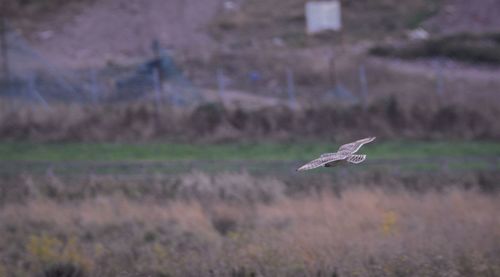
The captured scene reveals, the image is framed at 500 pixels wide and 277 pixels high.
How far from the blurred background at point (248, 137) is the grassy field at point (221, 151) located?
0.33ft

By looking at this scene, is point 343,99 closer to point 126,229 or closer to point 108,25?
point 126,229

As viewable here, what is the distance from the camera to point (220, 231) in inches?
572

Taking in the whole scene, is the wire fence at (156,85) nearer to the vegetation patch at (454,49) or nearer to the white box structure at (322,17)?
the vegetation patch at (454,49)

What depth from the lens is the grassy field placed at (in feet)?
72.1

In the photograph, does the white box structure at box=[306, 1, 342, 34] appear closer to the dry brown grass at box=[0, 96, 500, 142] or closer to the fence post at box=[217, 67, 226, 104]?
the fence post at box=[217, 67, 226, 104]

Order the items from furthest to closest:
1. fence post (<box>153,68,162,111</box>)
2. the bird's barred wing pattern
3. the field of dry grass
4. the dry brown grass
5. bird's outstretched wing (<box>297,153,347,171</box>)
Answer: fence post (<box>153,68,162,111</box>)
the dry brown grass
the field of dry grass
the bird's barred wing pattern
bird's outstretched wing (<box>297,153,347,171</box>)

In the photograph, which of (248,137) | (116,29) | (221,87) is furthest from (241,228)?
(116,29)

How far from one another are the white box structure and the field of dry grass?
20836 mm

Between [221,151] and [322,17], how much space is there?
16.5 meters

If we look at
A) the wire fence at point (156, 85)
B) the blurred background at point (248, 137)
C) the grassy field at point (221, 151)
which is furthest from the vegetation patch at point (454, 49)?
the grassy field at point (221, 151)

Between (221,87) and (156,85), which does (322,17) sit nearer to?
(221,87)

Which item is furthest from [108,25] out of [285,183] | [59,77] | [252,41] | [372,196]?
[372,196]

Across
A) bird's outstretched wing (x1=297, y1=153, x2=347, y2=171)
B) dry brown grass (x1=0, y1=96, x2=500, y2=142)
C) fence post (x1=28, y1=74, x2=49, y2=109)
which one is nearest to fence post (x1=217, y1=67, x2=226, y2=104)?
dry brown grass (x1=0, y1=96, x2=500, y2=142)

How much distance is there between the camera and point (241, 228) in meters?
14.2
